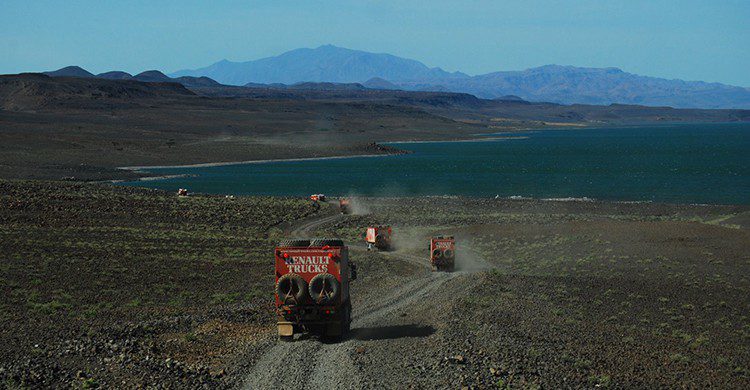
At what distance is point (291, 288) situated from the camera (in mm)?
23125

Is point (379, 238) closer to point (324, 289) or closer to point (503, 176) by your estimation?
point (324, 289)

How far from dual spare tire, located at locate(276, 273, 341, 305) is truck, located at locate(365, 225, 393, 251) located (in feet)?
85.1

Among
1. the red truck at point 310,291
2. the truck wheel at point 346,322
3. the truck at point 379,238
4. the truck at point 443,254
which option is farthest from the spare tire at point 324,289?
the truck at point 379,238

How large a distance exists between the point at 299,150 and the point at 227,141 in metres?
18.1

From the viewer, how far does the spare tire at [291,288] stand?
23.0 meters

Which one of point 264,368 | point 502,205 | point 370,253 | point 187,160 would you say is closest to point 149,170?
point 187,160

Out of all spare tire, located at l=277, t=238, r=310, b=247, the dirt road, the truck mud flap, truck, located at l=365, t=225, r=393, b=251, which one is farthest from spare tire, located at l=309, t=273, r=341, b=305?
truck, located at l=365, t=225, r=393, b=251

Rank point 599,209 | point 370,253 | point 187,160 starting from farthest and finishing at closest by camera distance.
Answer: point 187,160, point 599,209, point 370,253

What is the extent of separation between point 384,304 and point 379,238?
1901 cm

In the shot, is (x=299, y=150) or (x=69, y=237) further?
(x=299, y=150)

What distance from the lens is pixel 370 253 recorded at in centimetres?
4744

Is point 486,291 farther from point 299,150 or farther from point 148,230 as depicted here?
point 299,150

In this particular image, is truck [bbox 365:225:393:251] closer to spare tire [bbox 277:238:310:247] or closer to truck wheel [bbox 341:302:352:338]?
truck wheel [bbox 341:302:352:338]

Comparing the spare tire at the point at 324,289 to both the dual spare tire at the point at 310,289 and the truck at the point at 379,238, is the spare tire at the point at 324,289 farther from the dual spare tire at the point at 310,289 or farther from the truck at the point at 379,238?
the truck at the point at 379,238
